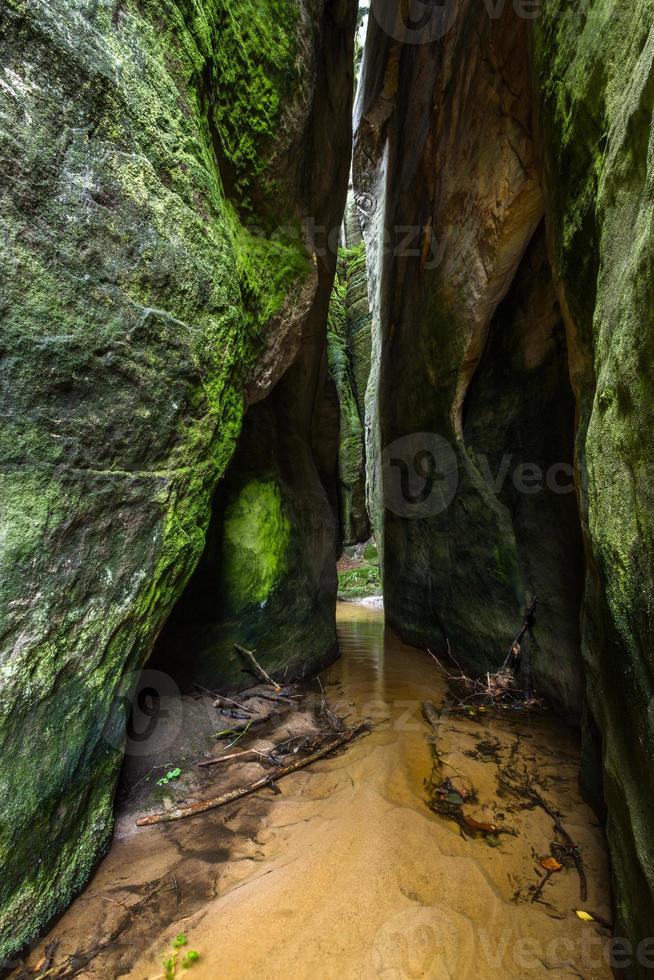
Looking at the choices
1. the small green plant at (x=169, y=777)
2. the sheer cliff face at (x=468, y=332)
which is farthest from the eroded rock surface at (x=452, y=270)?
the small green plant at (x=169, y=777)

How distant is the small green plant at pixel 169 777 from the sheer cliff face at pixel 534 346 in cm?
280

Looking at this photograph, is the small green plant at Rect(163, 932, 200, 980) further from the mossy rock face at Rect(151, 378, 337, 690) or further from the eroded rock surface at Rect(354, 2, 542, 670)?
the eroded rock surface at Rect(354, 2, 542, 670)

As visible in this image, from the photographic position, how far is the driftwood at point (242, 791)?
275cm

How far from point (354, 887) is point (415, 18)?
37.3 feet

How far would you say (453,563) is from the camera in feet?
20.2

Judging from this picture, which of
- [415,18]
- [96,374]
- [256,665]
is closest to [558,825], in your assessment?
[256,665]

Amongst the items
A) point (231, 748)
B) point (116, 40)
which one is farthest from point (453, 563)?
point (116, 40)

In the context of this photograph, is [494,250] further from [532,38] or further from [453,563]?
[453,563]

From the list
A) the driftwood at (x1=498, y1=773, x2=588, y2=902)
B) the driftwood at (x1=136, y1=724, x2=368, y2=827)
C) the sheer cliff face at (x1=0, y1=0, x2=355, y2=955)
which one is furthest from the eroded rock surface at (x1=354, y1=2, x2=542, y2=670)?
the sheer cliff face at (x1=0, y1=0, x2=355, y2=955)

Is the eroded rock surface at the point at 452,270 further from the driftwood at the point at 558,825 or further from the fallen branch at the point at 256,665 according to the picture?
the fallen branch at the point at 256,665

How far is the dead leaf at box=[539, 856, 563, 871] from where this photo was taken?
7.29 feet

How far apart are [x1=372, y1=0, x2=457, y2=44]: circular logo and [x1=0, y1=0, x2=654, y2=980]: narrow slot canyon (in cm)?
81

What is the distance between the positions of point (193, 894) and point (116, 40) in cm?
464

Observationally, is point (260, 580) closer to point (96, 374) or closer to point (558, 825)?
point (96, 374)
